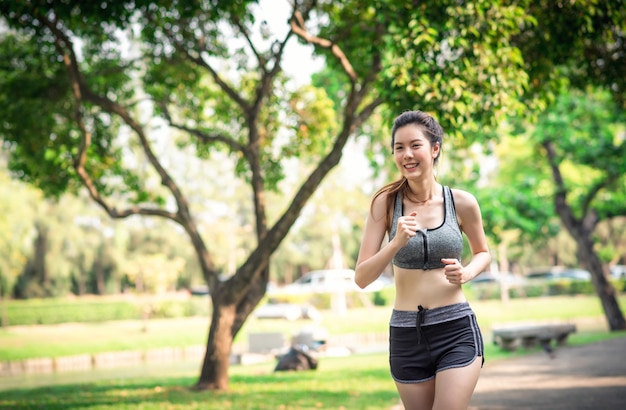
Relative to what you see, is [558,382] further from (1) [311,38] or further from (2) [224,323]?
(1) [311,38]

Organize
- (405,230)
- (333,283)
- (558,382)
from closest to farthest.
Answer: (405,230), (558,382), (333,283)

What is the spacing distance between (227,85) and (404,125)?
32.4 feet

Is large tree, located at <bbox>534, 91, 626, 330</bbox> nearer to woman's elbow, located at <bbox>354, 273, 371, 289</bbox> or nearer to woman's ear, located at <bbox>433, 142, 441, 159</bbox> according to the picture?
woman's ear, located at <bbox>433, 142, 441, 159</bbox>

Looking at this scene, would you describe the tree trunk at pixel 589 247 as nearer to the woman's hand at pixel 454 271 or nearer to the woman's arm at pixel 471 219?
the woman's arm at pixel 471 219

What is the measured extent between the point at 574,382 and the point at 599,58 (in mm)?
5266

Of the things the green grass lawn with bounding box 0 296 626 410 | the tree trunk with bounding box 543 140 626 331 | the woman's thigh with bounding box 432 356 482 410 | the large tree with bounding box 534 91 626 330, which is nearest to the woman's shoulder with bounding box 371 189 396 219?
the woman's thigh with bounding box 432 356 482 410

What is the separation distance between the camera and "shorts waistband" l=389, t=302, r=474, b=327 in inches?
146

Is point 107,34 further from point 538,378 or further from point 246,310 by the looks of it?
point 538,378

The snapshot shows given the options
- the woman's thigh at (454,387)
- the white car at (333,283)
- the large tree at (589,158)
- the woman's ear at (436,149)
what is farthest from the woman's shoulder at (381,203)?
the white car at (333,283)

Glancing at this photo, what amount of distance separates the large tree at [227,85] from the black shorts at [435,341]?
5.20 m

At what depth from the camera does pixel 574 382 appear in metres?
11.5

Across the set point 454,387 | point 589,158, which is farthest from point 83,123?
point 589,158

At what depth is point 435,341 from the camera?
145 inches

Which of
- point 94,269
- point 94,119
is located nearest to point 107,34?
point 94,119
